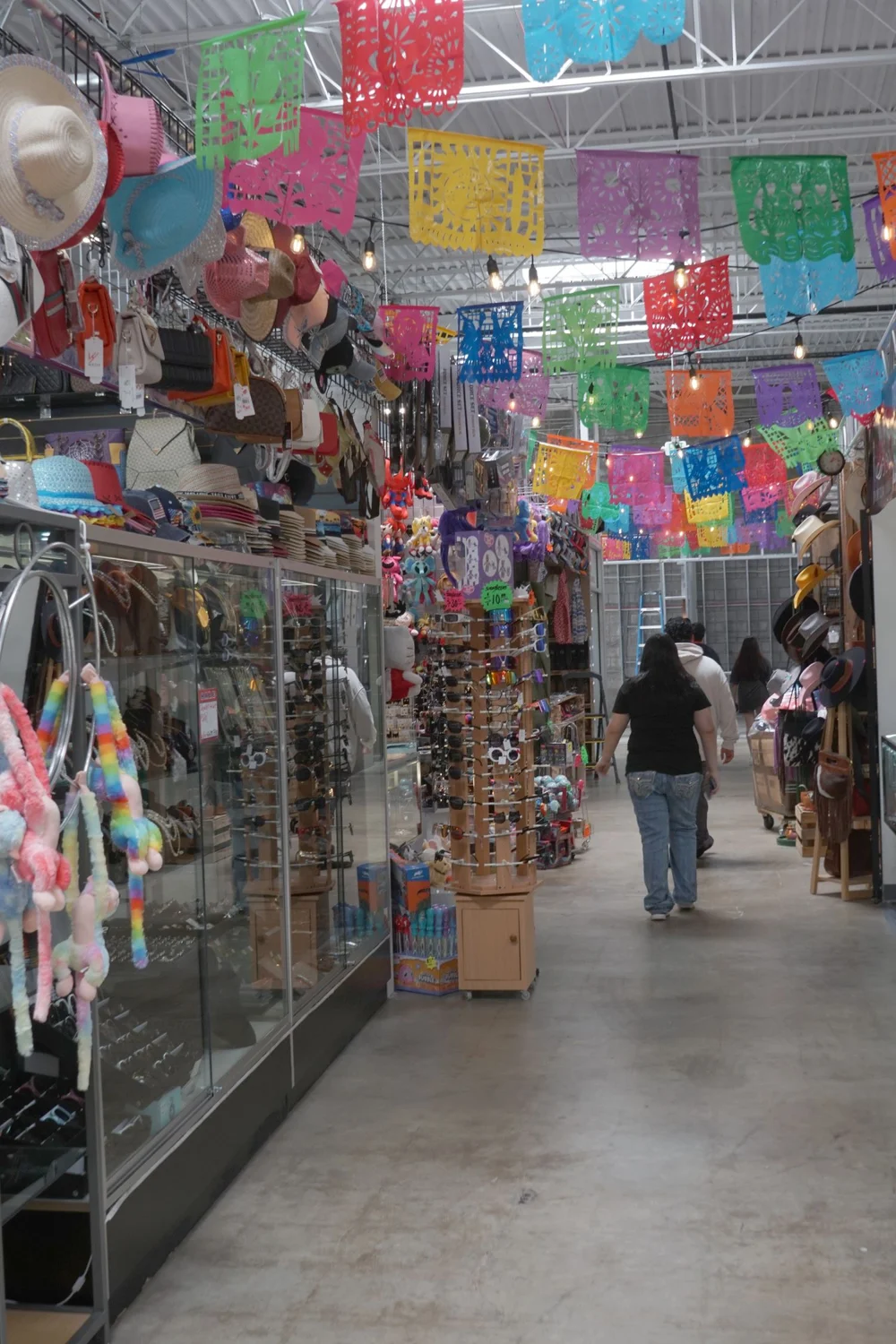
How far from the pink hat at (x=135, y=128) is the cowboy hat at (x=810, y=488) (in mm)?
6468

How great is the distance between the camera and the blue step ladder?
1004 inches

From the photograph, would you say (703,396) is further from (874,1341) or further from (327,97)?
(874,1341)

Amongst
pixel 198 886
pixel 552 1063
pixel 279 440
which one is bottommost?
pixel 552 1063

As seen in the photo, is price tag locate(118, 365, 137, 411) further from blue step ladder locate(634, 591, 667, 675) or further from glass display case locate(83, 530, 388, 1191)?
blue step ladder locate(634, 591, 667, 675)

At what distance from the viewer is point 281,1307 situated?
304cm

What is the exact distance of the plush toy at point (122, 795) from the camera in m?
2.48

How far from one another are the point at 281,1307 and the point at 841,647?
610cm

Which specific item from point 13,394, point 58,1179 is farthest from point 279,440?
point 58,1179

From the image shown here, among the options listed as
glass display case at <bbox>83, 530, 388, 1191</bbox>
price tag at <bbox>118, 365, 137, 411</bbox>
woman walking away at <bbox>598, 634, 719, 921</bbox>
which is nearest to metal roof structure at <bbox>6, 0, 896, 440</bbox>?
woman walking away at <bbox>598, 634, 719, 921</bbox>

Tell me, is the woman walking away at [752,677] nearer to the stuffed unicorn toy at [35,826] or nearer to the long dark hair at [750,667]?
the long dark hair at [750,667]

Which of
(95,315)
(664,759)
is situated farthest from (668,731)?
(95,315)

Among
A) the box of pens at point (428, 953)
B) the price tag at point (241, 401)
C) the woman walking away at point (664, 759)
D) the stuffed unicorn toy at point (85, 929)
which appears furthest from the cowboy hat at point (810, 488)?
the stuffed unicorn toy at point (85, 929)

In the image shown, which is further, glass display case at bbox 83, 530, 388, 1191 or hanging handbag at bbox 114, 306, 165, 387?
hanging handbag at bbox 114, 306, 165, 387

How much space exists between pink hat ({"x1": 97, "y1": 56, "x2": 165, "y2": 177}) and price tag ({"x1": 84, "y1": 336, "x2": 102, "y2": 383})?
45cm
